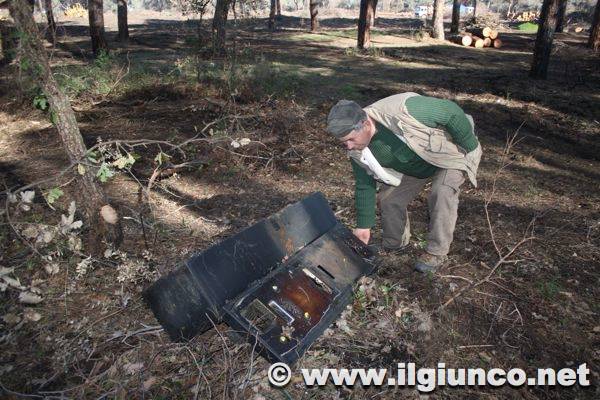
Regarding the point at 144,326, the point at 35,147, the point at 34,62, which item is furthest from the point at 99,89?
the point at 144,326

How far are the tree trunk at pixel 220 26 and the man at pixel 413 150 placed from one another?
996 cm

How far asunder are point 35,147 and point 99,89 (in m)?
2.75

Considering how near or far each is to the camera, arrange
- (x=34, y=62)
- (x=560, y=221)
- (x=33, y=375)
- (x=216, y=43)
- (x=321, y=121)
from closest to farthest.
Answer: (x=33, y=375) < (x=34, y=62) < (x=560, y=221) < (x=321, y=121) < (x=216, y=43)

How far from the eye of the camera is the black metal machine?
244cm

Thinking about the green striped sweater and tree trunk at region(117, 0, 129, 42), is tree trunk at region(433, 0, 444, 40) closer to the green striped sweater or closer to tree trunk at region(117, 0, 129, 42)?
tree trunk at region(117, 0, 129, 42)

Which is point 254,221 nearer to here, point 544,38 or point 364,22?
point 544,38

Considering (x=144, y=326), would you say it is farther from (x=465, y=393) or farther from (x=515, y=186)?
(x=515, y=186)

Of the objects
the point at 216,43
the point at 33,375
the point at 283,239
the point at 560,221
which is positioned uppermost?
the point at 216,43

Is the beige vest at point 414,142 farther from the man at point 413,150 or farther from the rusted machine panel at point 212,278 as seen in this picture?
the rusted machine panel at point 212,278

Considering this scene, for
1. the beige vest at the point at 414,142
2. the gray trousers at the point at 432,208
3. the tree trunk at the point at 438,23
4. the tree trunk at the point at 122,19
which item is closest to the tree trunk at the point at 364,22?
the tree trunk at the point at 438,23

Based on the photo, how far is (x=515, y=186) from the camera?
213 inches

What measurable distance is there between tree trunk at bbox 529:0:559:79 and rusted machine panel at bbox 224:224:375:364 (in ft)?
34.1

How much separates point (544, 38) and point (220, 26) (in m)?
9.55

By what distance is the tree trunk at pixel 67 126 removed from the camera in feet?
9.34
